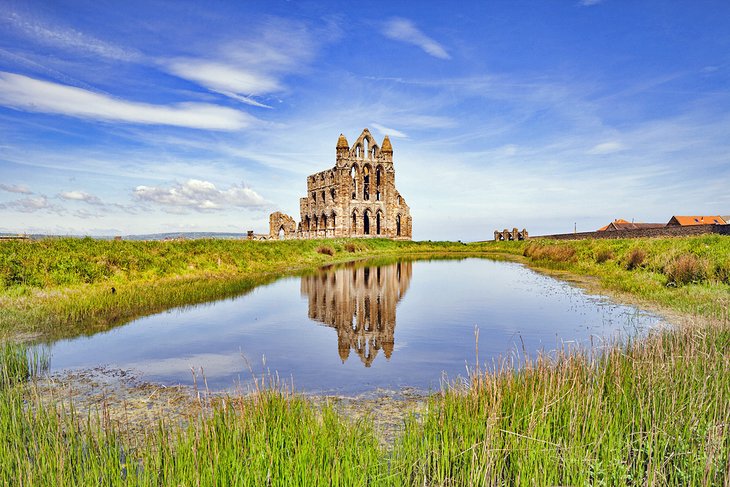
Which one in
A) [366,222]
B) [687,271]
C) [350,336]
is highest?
[366,222]

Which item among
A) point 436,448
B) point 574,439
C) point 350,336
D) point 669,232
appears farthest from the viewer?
point 669,232

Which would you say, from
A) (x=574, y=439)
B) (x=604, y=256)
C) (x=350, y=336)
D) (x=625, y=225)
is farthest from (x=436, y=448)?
(x=625, y=225)

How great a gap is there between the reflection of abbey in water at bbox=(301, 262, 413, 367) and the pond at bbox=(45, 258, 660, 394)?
6cm

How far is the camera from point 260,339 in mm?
12461

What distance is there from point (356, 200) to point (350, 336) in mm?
62142

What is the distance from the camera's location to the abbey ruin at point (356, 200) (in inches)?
2881

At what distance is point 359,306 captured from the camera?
18172 millimetres

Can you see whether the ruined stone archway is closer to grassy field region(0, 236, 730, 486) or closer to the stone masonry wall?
the stone masonry wall

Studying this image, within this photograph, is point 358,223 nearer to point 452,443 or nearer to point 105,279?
point 105,279

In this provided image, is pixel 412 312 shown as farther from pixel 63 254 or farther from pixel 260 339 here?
pixel 63 254

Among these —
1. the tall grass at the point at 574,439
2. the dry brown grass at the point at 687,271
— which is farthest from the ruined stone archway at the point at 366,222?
the tall grass at the point at 574,439

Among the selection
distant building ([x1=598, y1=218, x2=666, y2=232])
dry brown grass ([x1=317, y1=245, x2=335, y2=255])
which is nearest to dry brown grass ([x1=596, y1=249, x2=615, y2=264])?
dry brown grass ([x1=317, y1=245, x2=335, y2=255])

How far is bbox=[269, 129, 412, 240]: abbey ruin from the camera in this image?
7319 centimetres

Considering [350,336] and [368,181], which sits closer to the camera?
[350,336]
